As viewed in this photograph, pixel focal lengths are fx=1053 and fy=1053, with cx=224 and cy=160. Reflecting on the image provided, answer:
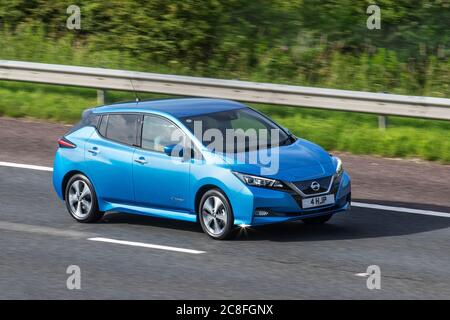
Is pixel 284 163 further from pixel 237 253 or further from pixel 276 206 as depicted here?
pixel 237 253

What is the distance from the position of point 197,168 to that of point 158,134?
866 millimetres

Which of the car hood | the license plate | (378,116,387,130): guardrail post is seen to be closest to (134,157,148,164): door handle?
the car hood

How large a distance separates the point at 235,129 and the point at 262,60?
30.1 ft

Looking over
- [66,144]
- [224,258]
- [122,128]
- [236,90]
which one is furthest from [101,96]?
[224,258]

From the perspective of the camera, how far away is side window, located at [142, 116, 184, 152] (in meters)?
12.3

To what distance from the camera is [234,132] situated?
12289mm

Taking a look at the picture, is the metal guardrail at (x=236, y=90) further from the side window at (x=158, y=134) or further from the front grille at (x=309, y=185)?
the side window at (x=158, y=134)

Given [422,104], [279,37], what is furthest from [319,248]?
[279,37]

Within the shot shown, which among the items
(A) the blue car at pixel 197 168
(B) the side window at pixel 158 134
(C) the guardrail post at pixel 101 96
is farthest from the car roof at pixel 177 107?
(C) the guardrail post at pixel 101 96

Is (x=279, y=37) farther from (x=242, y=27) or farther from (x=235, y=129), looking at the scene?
(x=235, y=129)

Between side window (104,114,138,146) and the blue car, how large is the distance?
0.05 ft

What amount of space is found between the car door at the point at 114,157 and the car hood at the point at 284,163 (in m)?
1.42

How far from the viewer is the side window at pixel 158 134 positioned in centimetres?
1231

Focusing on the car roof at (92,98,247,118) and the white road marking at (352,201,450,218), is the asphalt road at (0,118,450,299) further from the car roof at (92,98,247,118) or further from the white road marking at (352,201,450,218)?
the car roof at (92,98,247,118)
